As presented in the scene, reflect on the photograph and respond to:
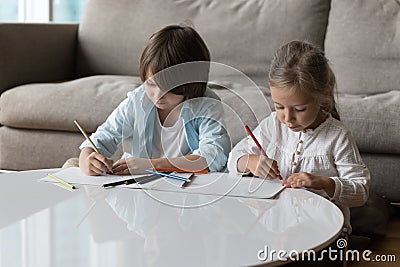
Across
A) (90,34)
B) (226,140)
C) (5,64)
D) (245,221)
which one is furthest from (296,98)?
(90,34)

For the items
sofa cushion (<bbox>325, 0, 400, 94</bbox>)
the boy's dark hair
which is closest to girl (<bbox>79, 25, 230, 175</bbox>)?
the boy's dark hair

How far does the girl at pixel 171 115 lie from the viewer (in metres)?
1.73

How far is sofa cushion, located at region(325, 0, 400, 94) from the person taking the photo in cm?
281

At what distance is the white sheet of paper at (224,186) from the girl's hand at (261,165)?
2 cm

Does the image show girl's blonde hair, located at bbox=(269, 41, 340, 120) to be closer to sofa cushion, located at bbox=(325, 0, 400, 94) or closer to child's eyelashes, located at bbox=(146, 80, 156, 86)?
child's eyelashes, located at bbox=(146, 80, 156, 86)

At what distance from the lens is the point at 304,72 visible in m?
1.66

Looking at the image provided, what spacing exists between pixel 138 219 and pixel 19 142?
65.8 inches

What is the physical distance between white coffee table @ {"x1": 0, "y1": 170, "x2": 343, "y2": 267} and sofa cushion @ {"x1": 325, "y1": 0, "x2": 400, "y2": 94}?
147 centimetres

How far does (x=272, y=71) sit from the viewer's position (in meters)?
1.71

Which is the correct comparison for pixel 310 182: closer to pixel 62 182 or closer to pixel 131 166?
pixel 131 166

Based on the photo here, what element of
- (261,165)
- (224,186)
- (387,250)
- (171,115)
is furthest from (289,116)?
(387,250)

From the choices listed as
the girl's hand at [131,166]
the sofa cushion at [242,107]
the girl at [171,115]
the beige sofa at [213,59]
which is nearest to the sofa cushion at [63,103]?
the beige sofa at [213,59]

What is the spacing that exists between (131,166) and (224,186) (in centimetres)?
23

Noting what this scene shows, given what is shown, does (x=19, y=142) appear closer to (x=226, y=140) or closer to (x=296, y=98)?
(x=226, y=140)
